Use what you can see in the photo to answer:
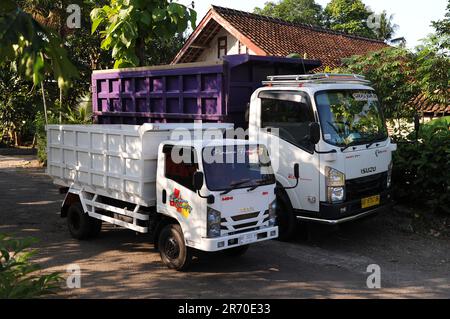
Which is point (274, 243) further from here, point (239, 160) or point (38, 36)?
point (38, 36)

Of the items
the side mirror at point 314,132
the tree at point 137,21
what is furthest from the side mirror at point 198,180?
the tree at point 137,21

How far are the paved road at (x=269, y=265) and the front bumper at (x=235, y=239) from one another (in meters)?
0.51

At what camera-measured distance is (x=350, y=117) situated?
24.5 ft

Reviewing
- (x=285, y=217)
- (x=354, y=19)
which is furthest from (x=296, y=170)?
(x=354, y=19)

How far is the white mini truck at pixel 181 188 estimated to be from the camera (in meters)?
5.96

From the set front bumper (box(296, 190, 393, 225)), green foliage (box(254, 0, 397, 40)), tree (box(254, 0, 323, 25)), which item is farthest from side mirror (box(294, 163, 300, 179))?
tree (box(254, 0, 323, 25))

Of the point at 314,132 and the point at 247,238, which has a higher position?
the point at 314,132

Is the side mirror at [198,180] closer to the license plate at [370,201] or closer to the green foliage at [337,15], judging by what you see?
the license plate at [370,201]

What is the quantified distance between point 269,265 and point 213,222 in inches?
55.0

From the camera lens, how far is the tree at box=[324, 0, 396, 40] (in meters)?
35.3

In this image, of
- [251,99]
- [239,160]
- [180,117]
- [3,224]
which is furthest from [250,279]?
[3,224]

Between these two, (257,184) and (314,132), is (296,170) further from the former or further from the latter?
(257,184)
